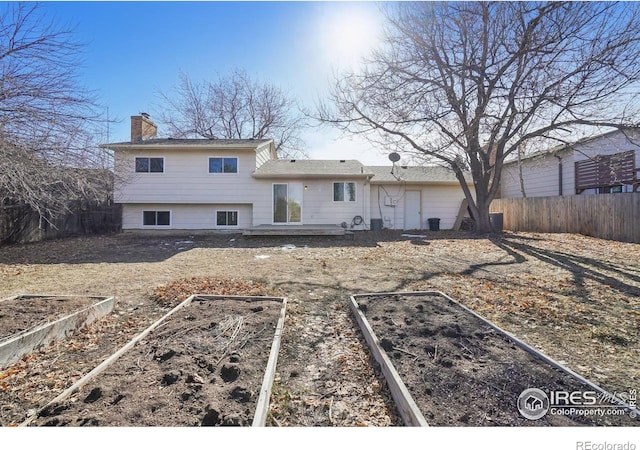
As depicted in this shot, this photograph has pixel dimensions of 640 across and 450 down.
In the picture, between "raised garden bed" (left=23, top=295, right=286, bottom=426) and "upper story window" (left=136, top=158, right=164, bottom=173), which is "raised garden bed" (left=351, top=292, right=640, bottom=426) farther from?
"upper story window" (left=136, top=158, right=164, bottom=173)

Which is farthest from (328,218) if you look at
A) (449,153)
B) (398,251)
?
(449,153)

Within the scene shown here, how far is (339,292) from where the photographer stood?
17.7 ft

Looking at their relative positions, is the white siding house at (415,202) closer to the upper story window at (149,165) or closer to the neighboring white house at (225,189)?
the neighboring white house at (225,189)

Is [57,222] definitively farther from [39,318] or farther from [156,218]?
[39,318]

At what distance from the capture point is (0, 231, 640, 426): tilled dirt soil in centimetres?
254

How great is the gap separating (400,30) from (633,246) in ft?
35.1

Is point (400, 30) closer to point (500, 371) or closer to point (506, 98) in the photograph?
point (506, 98)

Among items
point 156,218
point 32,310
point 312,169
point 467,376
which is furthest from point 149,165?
point 467,376

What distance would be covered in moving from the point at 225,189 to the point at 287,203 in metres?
2.92

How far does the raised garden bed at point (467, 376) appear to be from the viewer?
198cm

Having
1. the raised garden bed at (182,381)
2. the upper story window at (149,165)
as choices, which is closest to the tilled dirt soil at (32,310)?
Answer: the raised garden bed at (182,381)

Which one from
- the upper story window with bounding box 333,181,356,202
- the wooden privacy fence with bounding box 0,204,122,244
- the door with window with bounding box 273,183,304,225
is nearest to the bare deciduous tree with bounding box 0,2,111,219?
the wooden privacy fence with bounding box 0,204,122,244

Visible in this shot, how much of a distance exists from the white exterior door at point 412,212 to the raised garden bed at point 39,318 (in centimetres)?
1370

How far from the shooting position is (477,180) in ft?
43.9
